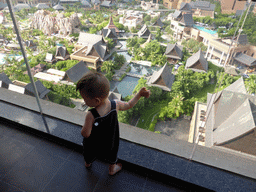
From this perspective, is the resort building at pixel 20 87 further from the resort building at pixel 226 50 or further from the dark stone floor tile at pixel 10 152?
the resort building at pixel 226 50

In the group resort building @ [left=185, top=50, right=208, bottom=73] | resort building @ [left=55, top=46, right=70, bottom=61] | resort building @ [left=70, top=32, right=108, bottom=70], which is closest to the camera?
resort building @ [left=185, top=50, right=208, bottom=73]

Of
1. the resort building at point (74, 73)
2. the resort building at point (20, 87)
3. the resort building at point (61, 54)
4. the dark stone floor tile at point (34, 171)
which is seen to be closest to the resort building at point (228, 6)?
the resort building at point (61, 54)

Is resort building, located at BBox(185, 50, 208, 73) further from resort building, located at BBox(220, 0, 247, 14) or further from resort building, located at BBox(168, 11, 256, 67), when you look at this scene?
resort building, located at BBox(220, 0, 247, 14)

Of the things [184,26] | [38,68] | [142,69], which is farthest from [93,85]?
[184,26]

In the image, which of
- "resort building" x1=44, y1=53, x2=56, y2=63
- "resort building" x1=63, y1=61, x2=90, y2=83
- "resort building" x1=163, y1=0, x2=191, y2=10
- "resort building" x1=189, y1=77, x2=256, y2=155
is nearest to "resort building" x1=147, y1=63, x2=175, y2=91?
"resort building" x1=189, y1=77, x2=256, y2=155

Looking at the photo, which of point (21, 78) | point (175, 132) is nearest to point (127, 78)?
point (175, 132)

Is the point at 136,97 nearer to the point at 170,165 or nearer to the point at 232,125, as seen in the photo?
the point at 170,165
